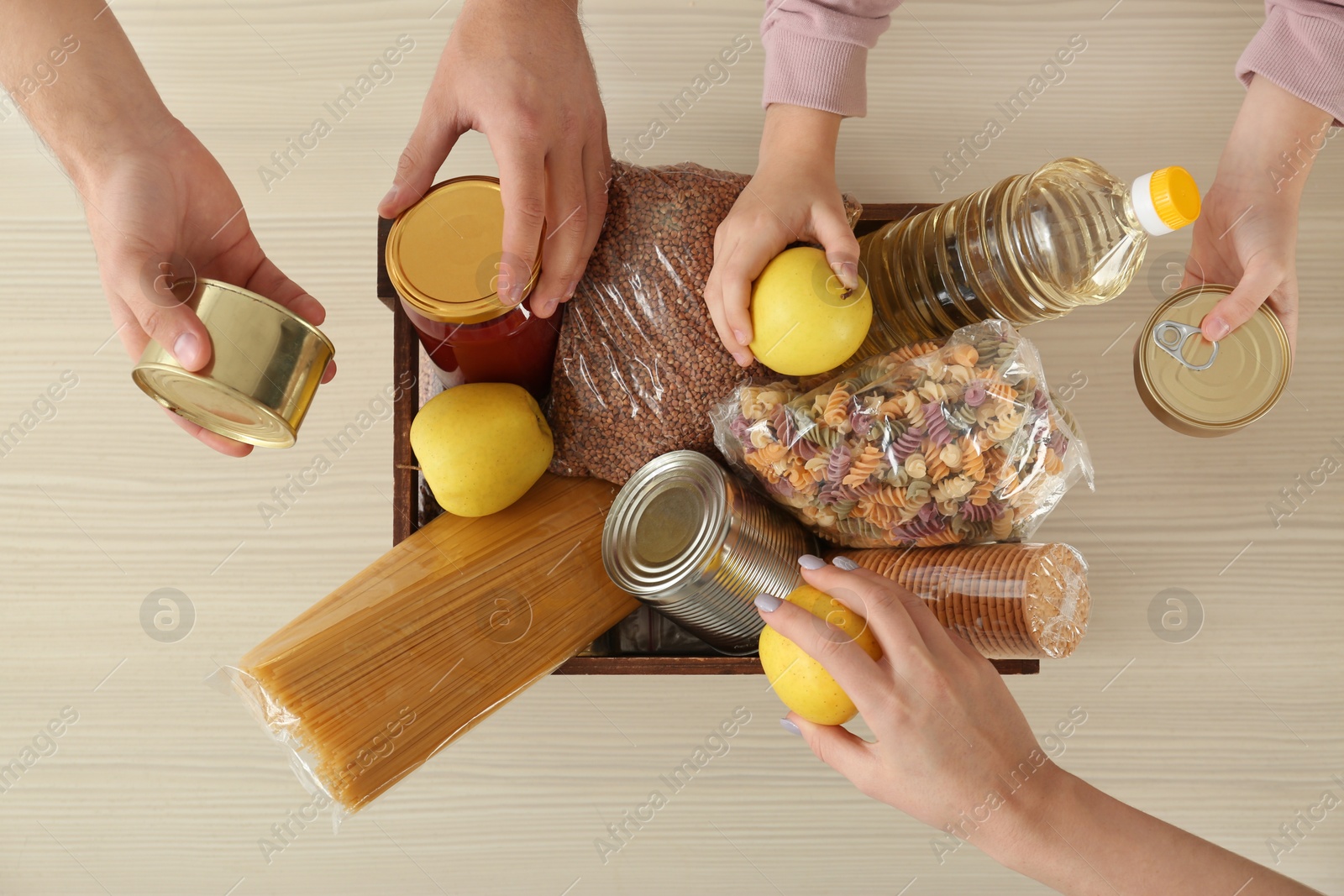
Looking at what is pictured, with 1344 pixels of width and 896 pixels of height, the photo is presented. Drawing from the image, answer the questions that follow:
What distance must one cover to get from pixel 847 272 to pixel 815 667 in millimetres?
261

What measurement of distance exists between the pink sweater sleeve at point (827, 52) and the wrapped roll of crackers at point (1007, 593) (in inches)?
14.1

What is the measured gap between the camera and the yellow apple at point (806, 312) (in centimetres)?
56

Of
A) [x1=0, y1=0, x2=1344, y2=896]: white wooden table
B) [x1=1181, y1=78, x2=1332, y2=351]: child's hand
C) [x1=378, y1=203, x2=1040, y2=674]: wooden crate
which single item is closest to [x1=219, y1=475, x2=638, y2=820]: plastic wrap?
[x1=378, y1=203, x2=1040, y2=674]: wooden crate

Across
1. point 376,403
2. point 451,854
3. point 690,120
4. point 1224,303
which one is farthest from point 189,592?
point 1224,303

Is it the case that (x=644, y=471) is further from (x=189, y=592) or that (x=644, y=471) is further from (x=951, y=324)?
(x=189, y=592)

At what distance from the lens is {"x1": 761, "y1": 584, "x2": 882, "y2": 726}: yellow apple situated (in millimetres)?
524

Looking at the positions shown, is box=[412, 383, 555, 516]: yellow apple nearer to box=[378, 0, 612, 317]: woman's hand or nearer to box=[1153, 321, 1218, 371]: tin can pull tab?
box=[378, 0, 612, 317]: woman's hand

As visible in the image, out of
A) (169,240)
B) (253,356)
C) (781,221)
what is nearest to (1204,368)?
(781,221)

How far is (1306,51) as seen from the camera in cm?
69

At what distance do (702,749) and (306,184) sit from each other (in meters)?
0.66

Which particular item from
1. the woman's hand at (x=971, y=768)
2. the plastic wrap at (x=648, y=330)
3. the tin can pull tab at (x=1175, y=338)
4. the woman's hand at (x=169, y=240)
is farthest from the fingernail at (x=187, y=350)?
the tin can pull tab at (x=1175, y=338)

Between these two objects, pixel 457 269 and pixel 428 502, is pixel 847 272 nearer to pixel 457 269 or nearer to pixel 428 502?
pixel 457 269

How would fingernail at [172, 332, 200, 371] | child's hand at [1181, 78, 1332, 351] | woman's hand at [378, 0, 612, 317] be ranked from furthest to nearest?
child's hand at [1181, 78, 1332, 351], woman's hand at [378, 0, 612, 317], fingernail at [172, 332, 200, 371]

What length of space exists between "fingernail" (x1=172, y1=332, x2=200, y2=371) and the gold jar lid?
5.1 inches
